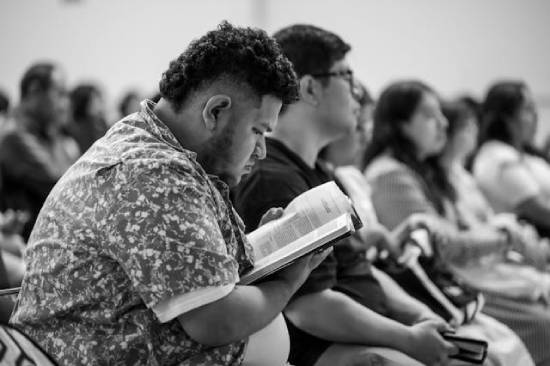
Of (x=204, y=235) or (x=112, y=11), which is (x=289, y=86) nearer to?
(x=204, y=235)

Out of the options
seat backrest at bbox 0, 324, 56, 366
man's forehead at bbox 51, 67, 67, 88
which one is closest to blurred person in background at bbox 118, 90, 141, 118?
man's forehead at bbox 51, 67, 67, 88

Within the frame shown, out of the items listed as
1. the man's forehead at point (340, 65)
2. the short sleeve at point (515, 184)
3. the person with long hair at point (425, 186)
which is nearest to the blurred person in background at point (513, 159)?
the short sleeve at point (515, 184)

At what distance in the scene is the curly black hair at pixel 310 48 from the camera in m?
1.84

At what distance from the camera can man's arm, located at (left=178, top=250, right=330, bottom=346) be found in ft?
3.58

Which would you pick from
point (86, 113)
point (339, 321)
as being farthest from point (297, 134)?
point (86, 113)

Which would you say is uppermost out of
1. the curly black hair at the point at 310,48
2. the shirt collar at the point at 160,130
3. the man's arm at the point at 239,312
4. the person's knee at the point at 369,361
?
the curly black hair at the point at 310,48

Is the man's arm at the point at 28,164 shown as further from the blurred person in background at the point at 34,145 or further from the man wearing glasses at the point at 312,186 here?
the man wearing glasses at the point at 312,186

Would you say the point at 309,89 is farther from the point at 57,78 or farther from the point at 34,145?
the point at 57,78

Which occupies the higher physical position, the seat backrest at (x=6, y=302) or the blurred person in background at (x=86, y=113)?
the seat backrest at (x=6, y=302)

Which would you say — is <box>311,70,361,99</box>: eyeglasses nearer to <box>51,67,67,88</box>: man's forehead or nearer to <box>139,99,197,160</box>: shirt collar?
<box>139,99,197,160</box>: shirt collar

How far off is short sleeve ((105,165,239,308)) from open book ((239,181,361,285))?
149 millimetres

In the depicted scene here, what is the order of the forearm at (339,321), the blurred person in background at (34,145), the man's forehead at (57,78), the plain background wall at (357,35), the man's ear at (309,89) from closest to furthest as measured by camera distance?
the forearm at (339,321) < the man's ear at (309,89) < the blurred person in background at (34,145) < the man's forehead at (57,78) < the plain background wall at (357,35)

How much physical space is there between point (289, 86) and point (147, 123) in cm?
26

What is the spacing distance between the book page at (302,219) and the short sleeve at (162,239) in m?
0.20
